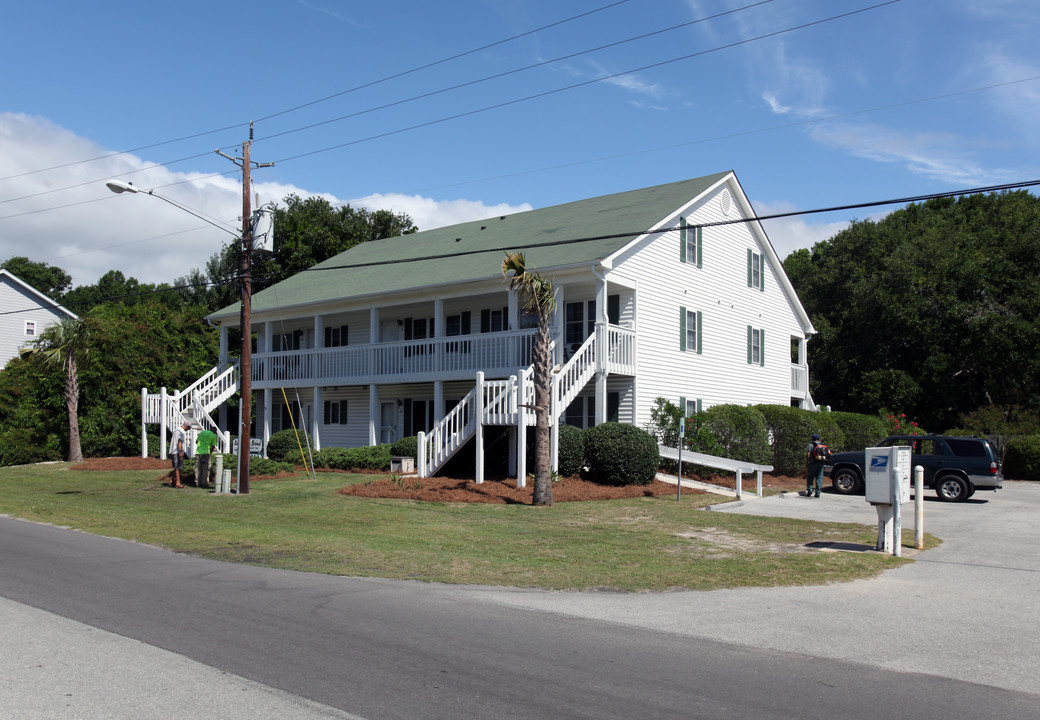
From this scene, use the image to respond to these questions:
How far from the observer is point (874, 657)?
22.6 feet

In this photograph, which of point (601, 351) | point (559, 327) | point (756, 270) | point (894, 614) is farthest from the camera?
point (756, 270)

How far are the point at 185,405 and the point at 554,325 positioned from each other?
47.8 feet

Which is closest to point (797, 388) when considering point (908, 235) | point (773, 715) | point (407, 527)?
point (908, 235)

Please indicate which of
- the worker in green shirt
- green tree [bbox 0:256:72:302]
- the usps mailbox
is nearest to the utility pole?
the worker in green shirt

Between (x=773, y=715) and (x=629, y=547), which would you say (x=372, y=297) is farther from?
(x=773, y=715)

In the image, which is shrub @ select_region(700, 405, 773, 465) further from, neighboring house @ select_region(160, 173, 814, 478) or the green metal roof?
the green metal roof

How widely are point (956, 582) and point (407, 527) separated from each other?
8499mm

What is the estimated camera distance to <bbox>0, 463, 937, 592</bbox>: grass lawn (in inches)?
418

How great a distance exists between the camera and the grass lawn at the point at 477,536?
34.8 feet

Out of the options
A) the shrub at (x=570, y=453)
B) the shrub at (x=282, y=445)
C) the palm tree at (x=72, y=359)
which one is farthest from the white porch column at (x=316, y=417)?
the shrub at (x=570, y=453)

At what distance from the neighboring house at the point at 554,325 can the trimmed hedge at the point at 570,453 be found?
2.80 ft

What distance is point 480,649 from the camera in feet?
22.4

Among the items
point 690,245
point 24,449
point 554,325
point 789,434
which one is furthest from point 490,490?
point 24,449

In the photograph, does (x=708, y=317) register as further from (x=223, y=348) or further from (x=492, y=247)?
(x=223, y=348)
